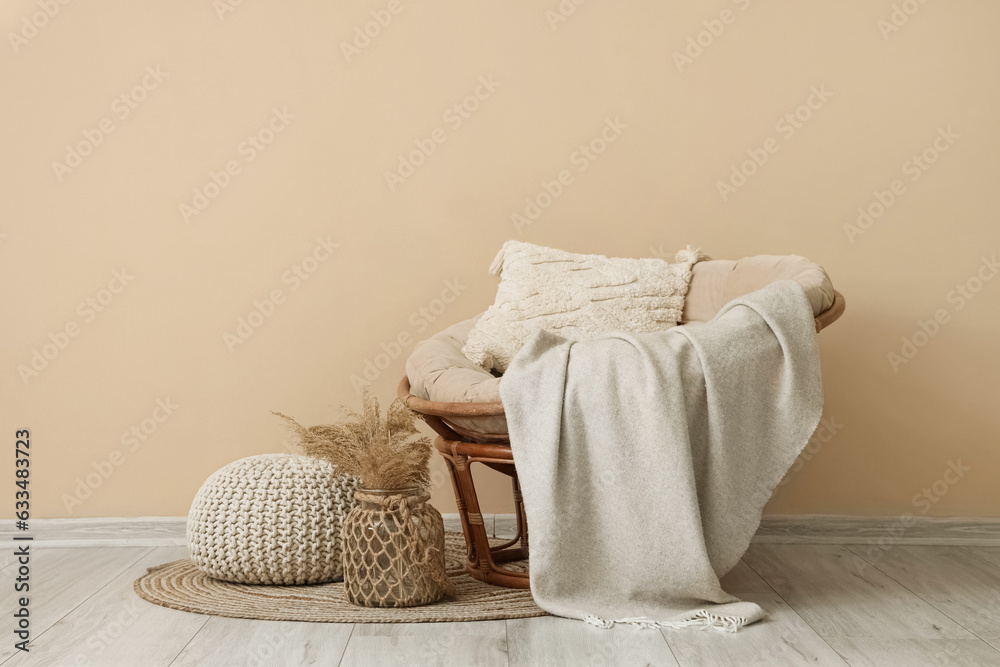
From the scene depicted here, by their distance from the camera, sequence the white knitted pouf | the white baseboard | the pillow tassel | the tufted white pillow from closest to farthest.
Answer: the white knitted pouf → the tufted white pillow → the pillow tassel → the white baseboard

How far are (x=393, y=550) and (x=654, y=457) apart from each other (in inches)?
22.0

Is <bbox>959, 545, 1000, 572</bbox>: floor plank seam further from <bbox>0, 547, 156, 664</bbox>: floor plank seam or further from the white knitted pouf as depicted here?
<bbox>0, 547, 156, 664</bbox>: floor plank seam

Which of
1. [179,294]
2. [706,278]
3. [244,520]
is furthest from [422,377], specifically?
[179,294]

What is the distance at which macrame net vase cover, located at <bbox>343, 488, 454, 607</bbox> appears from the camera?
173 cm

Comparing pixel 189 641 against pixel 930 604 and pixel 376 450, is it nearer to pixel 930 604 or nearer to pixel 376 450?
pixel 376 450

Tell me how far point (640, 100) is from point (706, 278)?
24.4 inches

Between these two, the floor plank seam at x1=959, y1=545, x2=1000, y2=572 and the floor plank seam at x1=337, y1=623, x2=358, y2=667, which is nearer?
the floor plank seam at x1=337, y1=623, x2=358, y2=667

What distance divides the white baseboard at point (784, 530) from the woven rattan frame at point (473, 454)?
1.89 ft

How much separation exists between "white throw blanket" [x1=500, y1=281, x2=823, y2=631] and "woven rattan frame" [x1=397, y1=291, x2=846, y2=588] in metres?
0.11

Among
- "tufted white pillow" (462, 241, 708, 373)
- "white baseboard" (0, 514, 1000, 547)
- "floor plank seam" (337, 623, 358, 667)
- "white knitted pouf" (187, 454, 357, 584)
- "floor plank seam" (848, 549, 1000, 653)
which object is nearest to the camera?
"floor plank seam" (337, 623, 358, 667)

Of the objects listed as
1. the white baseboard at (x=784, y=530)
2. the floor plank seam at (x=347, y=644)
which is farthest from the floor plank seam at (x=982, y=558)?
the floor plank seam at (x=347, y=644)

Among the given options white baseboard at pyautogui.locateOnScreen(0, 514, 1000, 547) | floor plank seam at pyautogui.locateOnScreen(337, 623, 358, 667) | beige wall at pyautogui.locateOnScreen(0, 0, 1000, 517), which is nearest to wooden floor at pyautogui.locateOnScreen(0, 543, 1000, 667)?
floor plank seam at pyautogui.locateOnScreen(337, 623, 358, 667)

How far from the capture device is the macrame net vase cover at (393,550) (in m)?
1.73

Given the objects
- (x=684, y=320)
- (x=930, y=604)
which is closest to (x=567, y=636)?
(x=930, y=604)
